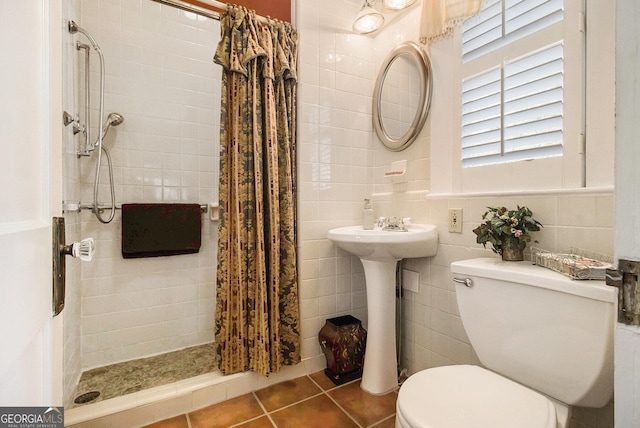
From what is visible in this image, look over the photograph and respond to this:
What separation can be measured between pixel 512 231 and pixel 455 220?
1.11ft

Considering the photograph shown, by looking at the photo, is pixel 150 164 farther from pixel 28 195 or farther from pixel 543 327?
pixel 543 327

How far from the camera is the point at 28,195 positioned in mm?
391

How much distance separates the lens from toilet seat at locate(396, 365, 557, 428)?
733mm

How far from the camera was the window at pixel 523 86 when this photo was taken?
1059 millimetres

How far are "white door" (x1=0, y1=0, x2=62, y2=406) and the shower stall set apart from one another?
140 centimetres

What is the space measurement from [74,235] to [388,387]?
1904mm

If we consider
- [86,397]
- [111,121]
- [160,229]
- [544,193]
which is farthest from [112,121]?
[544,193]

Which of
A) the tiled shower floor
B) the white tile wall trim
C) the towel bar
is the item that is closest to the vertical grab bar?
the towel bar

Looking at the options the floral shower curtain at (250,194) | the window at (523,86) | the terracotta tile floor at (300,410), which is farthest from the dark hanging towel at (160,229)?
the window at (523,86)

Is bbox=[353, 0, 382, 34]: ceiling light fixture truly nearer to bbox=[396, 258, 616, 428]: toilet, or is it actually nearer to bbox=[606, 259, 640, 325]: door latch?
bbox=[396, 258, 616, 428]: toilet

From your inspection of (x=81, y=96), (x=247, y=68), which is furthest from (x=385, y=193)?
(x=81, y=96)

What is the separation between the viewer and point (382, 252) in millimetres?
Answer: 1406

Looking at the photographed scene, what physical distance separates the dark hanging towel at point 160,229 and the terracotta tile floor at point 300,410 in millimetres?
1008

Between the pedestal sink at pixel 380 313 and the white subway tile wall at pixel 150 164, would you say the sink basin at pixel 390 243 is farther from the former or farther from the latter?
the white subway tile wall at pixel 150 164
